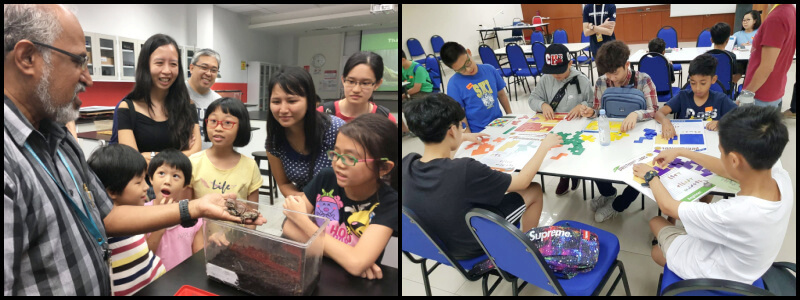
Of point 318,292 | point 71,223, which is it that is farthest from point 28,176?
point 318,292

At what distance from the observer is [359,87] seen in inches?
46.8

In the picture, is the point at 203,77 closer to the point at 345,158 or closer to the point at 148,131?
the point at 148,131

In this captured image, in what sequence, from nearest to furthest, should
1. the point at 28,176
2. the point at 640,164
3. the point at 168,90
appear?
the point at 28,176, the point at 168,90, the point at 640,164

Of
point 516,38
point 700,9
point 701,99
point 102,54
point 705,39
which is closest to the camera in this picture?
point 102,54

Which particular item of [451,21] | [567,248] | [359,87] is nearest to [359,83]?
[359,87]

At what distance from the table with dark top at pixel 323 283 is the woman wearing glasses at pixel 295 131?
0.28 m

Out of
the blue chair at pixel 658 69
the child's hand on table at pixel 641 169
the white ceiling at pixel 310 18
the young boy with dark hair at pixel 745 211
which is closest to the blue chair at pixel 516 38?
the blue chair at pixel 658 69

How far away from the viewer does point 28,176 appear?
38.9 inches

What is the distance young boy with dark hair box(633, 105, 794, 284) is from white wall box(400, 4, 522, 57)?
6.52m

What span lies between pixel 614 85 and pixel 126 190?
2810mm

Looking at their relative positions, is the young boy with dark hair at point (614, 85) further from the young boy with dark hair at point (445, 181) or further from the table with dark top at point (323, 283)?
the table with dark top at point (323, 283)

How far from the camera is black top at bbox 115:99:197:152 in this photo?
1.29m
